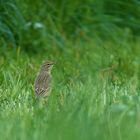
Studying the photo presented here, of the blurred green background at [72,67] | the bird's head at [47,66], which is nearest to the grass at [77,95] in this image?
the blurred green background at [72,67]

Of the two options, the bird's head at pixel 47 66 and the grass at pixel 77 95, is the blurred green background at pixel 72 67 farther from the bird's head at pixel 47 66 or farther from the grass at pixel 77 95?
the bird's head at pixel 47 66

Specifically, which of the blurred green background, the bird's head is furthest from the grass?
the bird's head

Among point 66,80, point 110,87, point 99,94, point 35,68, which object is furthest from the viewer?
point 35,68

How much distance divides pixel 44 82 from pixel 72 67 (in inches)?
58.5

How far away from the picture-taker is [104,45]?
10383mm

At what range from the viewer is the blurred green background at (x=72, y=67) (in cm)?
558

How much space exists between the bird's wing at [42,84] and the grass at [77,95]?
0.27 feet

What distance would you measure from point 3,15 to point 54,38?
881 millimetres

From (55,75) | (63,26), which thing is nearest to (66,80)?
(55,75)

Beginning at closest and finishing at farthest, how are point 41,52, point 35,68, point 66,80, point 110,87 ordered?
point 110,87, point 66,80, point 35,68, point 41,52

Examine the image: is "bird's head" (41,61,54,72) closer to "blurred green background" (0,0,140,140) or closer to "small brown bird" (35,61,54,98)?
"small brown bird" (35,61,54,98)

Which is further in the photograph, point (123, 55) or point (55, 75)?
point (123, 55)

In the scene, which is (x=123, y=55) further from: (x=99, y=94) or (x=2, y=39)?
(x=99, y=94)

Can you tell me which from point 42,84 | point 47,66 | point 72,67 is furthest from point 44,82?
point 72,67
